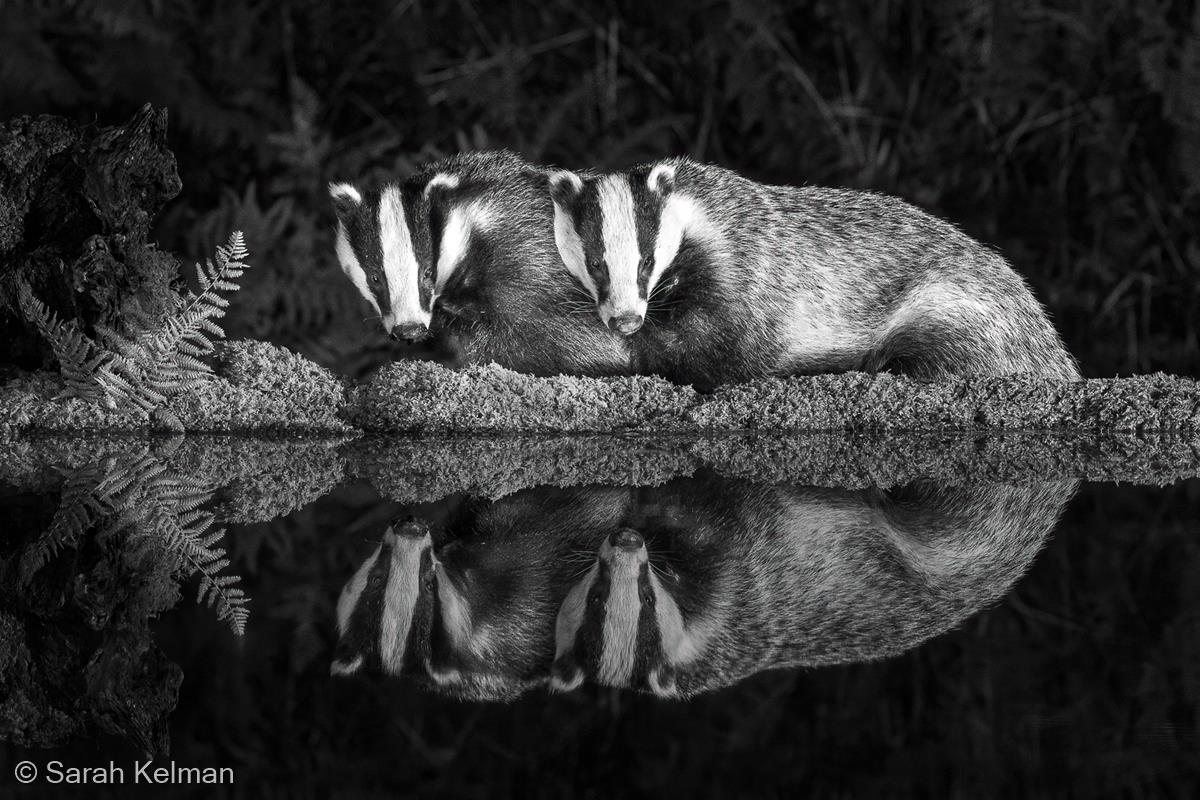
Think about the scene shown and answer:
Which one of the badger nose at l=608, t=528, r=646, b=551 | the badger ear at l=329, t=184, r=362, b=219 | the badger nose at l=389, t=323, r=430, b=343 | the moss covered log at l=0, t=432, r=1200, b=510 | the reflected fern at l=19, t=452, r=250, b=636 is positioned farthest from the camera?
the badger ear at l=329, t=184, r=362, b=219

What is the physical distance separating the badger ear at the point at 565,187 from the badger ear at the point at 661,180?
18 cm

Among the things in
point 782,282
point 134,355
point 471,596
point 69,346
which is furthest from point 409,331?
point 471,596

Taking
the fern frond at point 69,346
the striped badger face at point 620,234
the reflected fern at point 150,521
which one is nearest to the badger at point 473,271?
the striped badger face at point 620,234

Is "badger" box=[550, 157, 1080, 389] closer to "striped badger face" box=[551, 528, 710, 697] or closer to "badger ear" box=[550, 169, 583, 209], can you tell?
"badger ear" box=[550, 169, 583, 209]

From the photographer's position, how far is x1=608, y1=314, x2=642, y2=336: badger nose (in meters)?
3.45

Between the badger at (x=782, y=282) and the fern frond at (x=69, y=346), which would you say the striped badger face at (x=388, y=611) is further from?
the badger at (x=782, y=282)

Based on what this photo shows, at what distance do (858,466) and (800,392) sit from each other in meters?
0.50

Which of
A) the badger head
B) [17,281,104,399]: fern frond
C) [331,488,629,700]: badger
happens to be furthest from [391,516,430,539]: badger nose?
[17,281,104,399]: fern frond

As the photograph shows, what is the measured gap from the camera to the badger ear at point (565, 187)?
3604 mm

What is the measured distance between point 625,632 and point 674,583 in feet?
0.58

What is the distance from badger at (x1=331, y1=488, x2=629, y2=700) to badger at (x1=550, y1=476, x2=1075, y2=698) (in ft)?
0.14

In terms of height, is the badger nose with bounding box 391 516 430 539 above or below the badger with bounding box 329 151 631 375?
above

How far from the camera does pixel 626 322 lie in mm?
3447

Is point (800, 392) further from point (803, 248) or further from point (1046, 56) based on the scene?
point (1046, 56)
